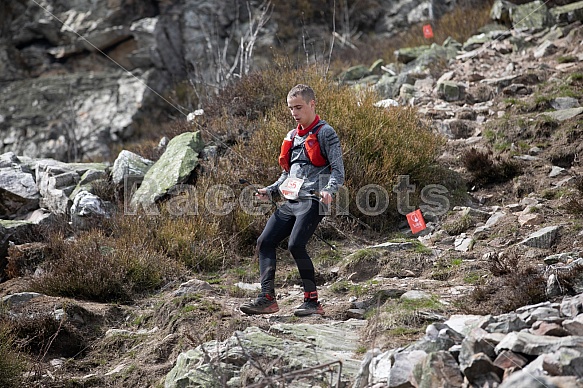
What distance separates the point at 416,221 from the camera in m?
6.26

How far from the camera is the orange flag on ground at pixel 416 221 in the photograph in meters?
6.21

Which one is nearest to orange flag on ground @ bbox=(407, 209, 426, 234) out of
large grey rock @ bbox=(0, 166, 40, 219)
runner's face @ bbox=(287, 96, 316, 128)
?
runner's face @ bbox=(287, 96, 316, 128)

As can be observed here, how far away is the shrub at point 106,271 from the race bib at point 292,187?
1932 mm

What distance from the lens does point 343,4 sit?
51.8 feet

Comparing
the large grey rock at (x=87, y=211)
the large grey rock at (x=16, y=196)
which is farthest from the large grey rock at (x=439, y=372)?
the large grey rock at (x=16, y=196)

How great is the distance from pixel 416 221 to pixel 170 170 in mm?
3039

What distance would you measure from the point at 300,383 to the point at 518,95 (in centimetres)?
676

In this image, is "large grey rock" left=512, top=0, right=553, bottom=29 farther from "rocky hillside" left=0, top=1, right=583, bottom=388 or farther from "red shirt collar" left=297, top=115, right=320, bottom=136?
"red shirt collar" left=297, top=115, right=320, bottom=136

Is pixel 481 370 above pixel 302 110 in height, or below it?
below

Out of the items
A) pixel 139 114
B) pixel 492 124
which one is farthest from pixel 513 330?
pixel 139 114

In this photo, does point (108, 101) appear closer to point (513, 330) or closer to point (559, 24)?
point (559, 24)

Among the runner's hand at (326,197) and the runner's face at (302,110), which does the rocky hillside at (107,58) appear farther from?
the runner's hand at (326,197)

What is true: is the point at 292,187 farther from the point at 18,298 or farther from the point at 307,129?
the point at 18,298

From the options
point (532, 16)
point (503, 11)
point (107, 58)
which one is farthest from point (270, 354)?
point (107, 58)
